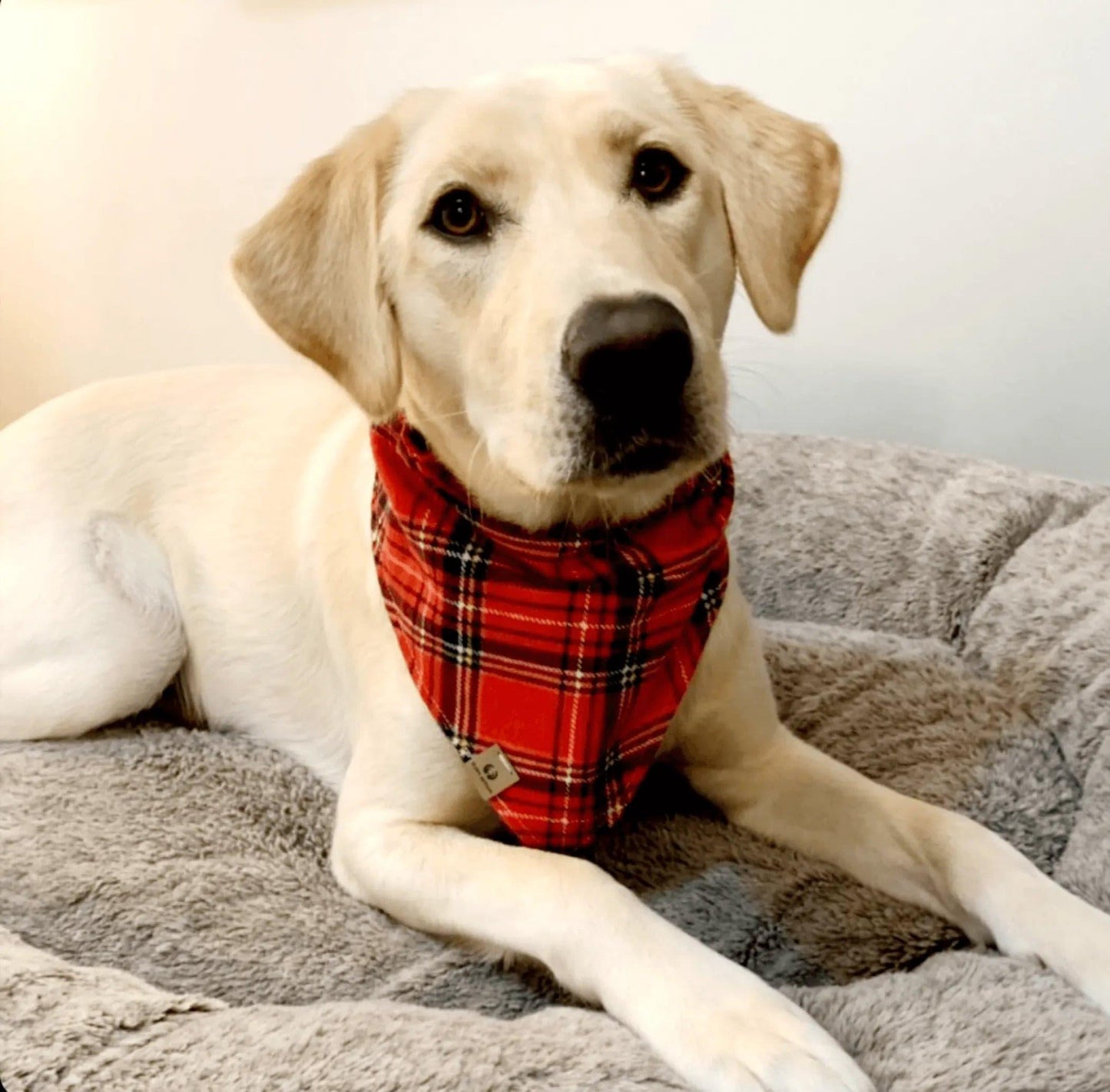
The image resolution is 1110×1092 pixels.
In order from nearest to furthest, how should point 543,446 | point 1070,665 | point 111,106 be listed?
point 543,446
point 1070,665
point 111,106

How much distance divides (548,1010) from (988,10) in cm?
199

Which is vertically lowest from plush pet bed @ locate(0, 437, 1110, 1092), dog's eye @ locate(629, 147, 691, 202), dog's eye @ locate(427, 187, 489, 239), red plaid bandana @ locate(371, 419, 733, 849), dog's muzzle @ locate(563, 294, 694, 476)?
plush pet bed @ locate(0, 437, 1110, 1092)

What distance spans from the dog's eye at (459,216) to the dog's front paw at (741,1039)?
901 mm

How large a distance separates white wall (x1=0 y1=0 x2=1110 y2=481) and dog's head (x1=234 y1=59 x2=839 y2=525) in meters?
0.66

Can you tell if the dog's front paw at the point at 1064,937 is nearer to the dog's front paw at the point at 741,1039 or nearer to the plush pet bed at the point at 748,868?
the plush pet bed at the point at 748,868

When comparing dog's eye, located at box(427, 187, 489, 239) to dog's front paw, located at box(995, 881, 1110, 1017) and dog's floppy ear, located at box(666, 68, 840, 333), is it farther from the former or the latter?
dog's front paw, located at box(995, 881, 1110, 1017)

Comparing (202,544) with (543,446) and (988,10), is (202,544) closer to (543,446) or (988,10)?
(543,446)

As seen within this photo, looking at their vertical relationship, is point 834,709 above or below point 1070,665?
below

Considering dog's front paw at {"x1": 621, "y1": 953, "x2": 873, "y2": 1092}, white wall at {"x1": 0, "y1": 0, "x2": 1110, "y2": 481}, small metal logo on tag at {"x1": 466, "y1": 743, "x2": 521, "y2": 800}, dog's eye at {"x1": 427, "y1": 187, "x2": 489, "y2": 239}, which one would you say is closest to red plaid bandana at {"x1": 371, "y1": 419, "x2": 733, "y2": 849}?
small metal logo on tag at {"x1": 466, "y1": 743, "x2": 521, "y2": 800}

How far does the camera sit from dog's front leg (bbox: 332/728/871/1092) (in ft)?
3.62

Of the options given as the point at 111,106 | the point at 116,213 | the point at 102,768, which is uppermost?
the point at 111,106

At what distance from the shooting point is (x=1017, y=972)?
1295 millimetres

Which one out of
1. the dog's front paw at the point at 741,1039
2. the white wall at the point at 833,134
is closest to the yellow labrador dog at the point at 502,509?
the dog's front paw at the point at 741,1039

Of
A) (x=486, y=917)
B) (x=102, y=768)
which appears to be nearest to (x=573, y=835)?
(x=486, y=917)
